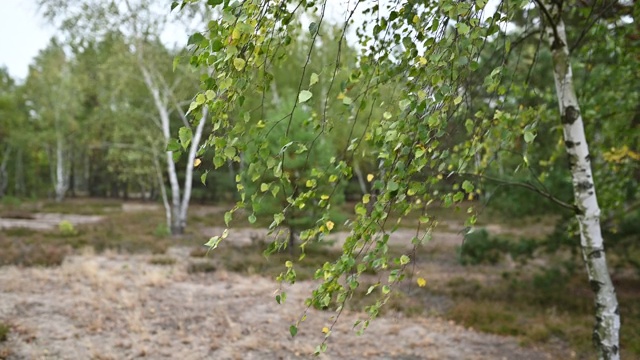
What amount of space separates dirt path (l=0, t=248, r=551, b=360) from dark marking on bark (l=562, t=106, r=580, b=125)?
454cm

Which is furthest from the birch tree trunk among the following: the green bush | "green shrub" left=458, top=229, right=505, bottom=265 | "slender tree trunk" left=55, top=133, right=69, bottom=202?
"slender tree trunk" left=55, top=133, right=69, bottom=202

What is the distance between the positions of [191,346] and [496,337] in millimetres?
5375

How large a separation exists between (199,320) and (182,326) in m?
0.51

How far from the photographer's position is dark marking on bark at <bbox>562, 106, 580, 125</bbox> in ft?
12.6

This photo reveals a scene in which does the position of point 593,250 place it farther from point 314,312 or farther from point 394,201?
point 314,312

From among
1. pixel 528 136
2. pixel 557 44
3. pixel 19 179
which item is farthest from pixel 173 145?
pixel 19 179

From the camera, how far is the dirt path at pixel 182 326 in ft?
23.0

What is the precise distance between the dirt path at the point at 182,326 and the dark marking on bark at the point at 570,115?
4.54 meters

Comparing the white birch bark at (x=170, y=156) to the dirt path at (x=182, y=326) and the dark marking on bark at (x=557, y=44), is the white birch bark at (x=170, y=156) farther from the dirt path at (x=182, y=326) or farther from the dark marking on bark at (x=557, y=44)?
the dark marking on bark at (x=557, y=44)

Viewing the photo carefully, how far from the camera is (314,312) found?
9156 mm

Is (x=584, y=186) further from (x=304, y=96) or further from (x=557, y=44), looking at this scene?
(x=304, y=96)

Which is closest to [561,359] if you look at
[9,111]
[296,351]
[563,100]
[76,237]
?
[296,351]

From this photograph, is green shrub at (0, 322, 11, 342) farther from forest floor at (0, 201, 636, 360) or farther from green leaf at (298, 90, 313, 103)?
green leaf at (298, 90, 313, 103)

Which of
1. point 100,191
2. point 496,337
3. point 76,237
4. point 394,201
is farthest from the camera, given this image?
point 100,191
